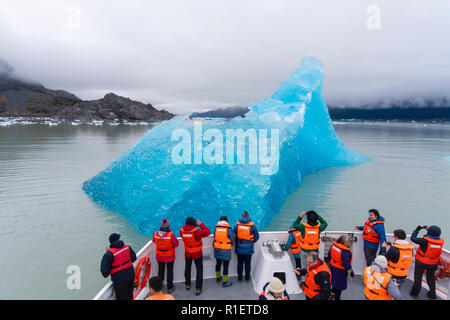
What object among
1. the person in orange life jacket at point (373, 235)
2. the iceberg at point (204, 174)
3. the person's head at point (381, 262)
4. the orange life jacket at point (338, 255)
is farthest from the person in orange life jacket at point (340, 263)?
the iceberg at point (204, 174)

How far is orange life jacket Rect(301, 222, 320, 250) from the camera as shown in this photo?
437 cm

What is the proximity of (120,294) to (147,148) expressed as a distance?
6.46 meters

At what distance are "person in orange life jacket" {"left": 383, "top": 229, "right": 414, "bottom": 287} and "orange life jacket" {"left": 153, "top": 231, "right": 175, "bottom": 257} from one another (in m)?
3.40

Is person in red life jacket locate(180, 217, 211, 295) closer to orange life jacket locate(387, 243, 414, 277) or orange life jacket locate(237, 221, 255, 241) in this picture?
orange life jacket locate(237, 221, 255, 241)

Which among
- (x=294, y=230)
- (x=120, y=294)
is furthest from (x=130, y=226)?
(x=294, y=230)

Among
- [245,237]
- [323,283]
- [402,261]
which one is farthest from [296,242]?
[402,261]

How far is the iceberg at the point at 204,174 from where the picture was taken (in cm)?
740

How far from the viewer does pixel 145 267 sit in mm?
4285

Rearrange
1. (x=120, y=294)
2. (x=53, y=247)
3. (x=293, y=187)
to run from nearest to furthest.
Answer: (x=120, y=294) → (x=53, y=247) → (x=293, y=187)

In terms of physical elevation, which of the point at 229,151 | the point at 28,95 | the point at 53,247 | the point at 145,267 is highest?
the point at 28,95

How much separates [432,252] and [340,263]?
5.31 feet

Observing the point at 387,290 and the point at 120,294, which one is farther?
the point at 120,294
